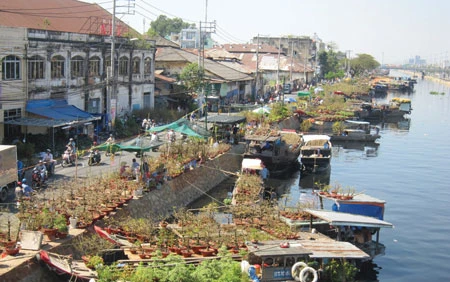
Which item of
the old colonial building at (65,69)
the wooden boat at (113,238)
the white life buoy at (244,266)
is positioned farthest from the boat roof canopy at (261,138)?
the white life buoy at (244,266)

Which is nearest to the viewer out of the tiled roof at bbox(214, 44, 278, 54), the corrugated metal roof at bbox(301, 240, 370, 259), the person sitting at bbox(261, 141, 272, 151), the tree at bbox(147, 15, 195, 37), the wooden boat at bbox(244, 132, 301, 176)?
the corrugated metal roof at bbox(301, 240, 370, 259)

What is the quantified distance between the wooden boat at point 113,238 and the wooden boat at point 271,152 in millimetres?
22656

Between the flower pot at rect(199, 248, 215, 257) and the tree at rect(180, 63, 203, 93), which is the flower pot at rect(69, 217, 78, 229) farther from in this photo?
the tree at rect(180, 63, 203, 93)

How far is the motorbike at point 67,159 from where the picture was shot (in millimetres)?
32562

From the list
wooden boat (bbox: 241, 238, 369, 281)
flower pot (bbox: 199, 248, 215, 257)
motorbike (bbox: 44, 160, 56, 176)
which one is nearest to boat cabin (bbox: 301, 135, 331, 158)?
motorbike (bbox: 44, 160, 56, 176)

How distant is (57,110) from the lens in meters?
39.1

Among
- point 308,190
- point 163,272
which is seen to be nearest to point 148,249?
point 163,272

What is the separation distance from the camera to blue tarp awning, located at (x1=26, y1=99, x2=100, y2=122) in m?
37.2

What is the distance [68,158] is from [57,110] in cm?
758

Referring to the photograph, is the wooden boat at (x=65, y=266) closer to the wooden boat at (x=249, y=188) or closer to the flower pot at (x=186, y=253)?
the flower pot at (x=186, y=253)

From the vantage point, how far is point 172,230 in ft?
71.7

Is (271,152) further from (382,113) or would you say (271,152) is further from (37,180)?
(382,113)

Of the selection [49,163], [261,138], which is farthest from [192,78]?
[49,163]

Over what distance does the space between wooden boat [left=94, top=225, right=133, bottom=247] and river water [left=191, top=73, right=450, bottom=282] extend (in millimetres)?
11988
